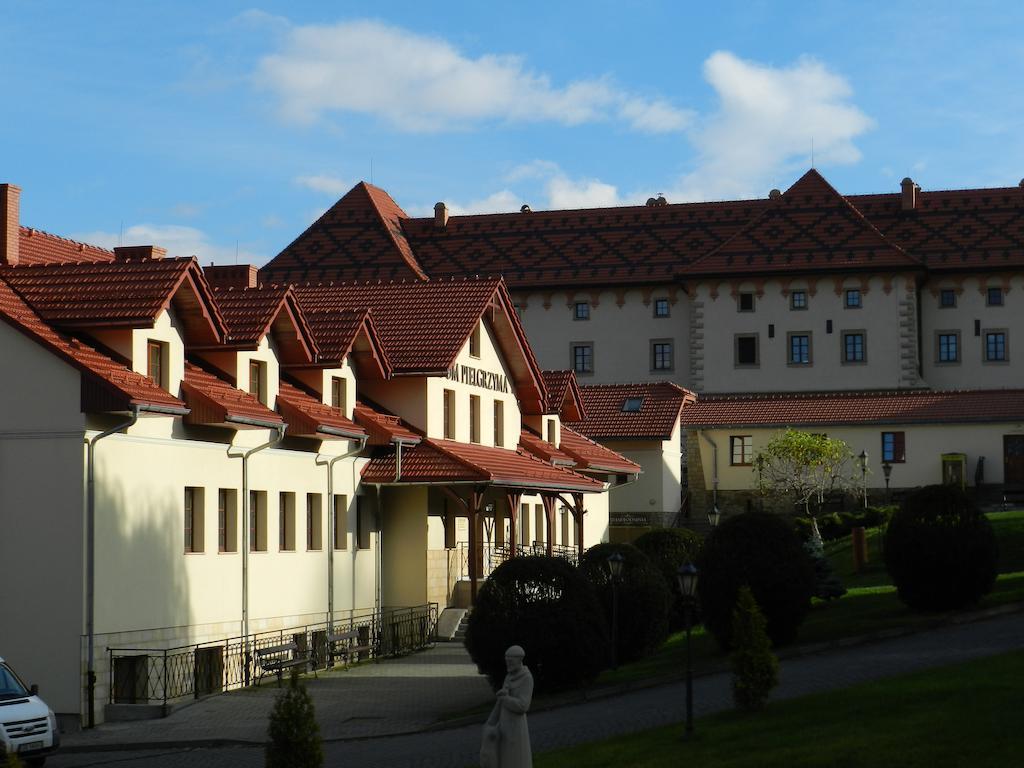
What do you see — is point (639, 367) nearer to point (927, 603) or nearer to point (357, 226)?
point (357, 226)

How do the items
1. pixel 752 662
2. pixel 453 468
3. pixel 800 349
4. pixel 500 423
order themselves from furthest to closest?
pixel 800 349, pixel 500 423, pixel 453 468, pixel 752 662

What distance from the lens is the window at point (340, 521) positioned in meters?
34.1

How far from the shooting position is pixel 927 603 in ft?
95.7

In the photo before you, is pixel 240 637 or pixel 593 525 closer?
pixel 240 637

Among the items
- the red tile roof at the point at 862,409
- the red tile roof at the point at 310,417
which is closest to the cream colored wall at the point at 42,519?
the red tile roof at the point at 310,417

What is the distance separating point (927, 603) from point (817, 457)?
31732mm

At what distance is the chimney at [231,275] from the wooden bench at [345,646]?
26.8 feet

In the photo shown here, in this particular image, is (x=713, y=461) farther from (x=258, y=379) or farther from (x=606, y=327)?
(x=258, y=379)

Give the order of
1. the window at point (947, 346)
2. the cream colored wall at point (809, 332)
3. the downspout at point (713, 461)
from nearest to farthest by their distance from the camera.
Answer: the downspout at point (713, 461) → the cream colored wall at point (809, 332) → the window at point (947, 346)

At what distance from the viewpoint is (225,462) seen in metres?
29.4

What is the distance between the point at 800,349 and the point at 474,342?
39.2 meters

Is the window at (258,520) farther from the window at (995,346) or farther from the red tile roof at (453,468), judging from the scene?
the window at (995,346)

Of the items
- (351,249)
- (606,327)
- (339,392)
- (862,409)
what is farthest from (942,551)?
(351,249)

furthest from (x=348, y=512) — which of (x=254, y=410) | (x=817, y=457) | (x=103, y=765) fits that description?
(x=817, y=457)
